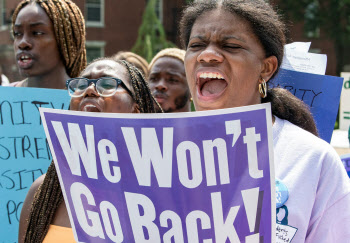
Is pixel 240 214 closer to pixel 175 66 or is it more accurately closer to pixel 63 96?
pixel 63 96

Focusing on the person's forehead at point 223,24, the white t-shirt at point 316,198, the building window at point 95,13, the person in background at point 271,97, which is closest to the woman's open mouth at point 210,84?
the person in background at point 271,97

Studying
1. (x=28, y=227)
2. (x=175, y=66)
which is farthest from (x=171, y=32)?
(x=28, y=227)

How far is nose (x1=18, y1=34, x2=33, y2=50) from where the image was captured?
9.65 ft

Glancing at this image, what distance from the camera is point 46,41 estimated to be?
298cm

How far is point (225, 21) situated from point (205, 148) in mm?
652

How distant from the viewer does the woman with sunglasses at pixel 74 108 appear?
1989 mm

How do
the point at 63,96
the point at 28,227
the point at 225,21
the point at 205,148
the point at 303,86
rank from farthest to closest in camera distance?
the point at 63,96 → the point at 303,86 → the point at 28,227 → the point at 225,21 → the point at 205,148

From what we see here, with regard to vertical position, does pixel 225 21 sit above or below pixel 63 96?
above

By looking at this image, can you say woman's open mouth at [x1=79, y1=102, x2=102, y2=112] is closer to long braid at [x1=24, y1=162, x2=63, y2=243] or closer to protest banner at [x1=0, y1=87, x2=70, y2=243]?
long braid at [x1=24, y1=162, x2=63, y2=243]

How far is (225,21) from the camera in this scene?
183cm

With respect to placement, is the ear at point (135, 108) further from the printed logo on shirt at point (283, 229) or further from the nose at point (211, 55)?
the printed logo on shirt at point (283, 229)

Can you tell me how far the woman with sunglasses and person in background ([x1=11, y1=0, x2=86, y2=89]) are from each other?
0.88 meters

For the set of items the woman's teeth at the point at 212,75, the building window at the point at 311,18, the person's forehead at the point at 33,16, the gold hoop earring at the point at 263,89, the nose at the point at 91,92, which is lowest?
the building window at the point at 311,18

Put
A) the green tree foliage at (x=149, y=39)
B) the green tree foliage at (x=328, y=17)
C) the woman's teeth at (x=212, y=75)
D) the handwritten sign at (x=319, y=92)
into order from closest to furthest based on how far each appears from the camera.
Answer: the woman's teeth at (x=212, y=75), the handwritten sign at (x=319, y=92), the green tree foliage at (x=149, y=39), the green tree foliage at (x=328, y=17)
